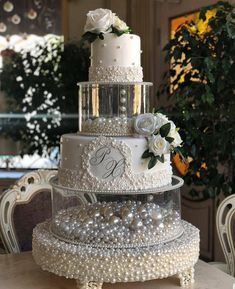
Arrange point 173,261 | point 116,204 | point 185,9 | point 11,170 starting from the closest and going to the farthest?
point 173,261 < point 116,204 < point 185,9 < point 11,170

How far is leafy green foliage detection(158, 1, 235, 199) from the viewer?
242cm

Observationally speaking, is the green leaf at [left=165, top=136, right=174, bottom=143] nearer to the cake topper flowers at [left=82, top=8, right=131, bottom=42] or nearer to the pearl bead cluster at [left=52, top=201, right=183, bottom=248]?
the pearl bead cluster at [left=52, top=201, right=183, bottom=248]

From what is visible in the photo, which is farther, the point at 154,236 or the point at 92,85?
the point at 92,85

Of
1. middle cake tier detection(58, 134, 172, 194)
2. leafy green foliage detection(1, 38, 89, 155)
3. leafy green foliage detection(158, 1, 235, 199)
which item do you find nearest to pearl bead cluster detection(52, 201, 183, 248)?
middle cake tier detection(58, 134, 172, 194)

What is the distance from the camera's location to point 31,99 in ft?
13.0

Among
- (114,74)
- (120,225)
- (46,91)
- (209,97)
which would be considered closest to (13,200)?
(120,225)

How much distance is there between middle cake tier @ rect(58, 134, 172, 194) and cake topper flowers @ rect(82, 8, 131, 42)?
0.38 m

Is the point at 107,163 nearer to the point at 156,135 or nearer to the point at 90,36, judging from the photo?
the point at 156,135

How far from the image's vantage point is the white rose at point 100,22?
5.17ft

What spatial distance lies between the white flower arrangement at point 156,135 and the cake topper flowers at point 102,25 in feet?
1.07

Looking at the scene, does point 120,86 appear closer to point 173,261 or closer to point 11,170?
point 173,261

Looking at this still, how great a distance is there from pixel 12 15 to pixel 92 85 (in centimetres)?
281

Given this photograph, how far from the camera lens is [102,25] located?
5.18ft

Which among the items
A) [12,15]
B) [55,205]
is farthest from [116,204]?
[12,15]
